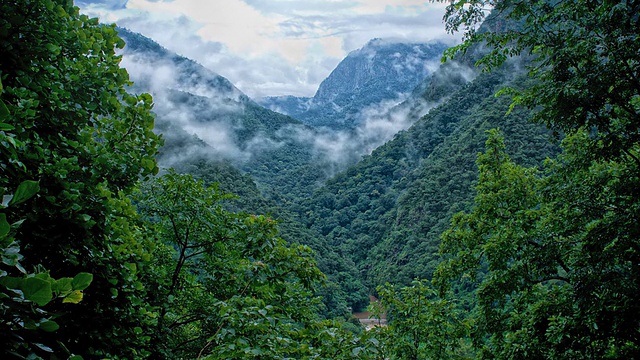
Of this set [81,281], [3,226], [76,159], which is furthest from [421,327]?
[3,226]

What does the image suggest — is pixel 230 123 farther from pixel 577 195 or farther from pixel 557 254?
pixel 557 254

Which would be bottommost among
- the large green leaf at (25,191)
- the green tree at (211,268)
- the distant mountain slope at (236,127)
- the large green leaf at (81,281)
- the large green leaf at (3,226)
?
the large green leaf at (81,281)

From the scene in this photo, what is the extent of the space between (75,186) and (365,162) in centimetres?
11356

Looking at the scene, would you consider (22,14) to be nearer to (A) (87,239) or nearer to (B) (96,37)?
(B) (96,37)

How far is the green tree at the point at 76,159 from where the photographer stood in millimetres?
2572

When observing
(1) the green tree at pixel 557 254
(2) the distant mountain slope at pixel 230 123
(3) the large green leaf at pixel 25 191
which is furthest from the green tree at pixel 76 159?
(2) the distant mountain slope at pixel 230 123

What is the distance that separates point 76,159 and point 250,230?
302 cm

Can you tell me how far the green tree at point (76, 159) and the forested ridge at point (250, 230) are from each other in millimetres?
17

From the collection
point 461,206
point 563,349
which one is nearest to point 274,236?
point 563,349


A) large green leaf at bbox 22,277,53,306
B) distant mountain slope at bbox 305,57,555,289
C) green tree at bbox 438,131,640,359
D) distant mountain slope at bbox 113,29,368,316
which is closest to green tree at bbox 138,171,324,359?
large green leaf at bbox 22,277,53,306

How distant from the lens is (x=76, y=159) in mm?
2998

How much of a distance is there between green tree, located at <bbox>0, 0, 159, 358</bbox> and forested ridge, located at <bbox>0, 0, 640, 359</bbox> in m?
0.02

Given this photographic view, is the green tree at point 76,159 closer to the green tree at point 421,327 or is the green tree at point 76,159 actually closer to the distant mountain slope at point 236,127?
the green tree at point 421,327

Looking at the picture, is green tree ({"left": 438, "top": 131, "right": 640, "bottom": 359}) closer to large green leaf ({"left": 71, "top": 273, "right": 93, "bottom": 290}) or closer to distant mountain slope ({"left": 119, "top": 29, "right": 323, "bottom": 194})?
large green leaf ({"left": 71, "top": 273, "right": 93, "bottom": 290})
